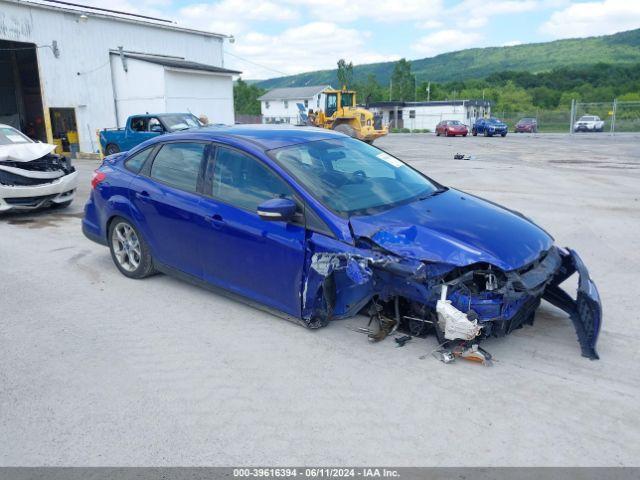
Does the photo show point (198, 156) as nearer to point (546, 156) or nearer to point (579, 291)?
point (579, 291)

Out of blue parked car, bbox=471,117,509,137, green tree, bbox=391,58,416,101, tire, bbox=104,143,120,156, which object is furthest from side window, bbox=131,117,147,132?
green tree, bbox=391,58,416,101

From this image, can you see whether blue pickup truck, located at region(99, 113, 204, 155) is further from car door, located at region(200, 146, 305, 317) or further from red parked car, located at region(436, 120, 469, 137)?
red parked car, located at region(436, 120, 469, 137)

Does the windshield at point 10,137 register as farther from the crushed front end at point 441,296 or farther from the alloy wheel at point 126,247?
the crushed front end at point 441,296

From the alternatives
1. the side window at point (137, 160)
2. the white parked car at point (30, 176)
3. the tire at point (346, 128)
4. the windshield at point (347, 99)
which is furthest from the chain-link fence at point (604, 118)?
the side window at point (137, 160)

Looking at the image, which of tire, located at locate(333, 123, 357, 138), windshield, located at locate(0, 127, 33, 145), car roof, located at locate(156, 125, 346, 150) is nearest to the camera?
car roof, located at locate(156, 125, 346, 150)

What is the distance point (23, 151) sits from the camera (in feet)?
29.9

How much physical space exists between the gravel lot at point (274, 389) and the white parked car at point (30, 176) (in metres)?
4.02

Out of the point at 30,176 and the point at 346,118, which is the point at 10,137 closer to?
the point at 30,176

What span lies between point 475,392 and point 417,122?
66725 millimetres

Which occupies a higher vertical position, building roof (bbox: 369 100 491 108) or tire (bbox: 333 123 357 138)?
building roof (bbox: 369 100 491 108)

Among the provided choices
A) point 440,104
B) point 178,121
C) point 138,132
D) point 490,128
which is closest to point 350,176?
point 178,121

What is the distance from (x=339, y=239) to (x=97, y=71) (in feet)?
84.6

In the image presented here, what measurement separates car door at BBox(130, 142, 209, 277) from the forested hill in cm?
12454

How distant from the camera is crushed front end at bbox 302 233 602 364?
3580 mm
